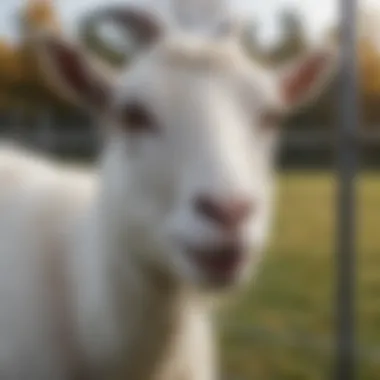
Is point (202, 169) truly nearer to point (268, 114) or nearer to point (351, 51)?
point (268, 114)

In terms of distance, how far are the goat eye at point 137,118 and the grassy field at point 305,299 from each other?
0.22 m

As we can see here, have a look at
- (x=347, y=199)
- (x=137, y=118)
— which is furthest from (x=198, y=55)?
(x=347, y=199)

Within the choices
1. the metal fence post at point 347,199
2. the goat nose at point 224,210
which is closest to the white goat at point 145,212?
the goat nose at point 224,210

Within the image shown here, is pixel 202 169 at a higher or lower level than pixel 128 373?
higher

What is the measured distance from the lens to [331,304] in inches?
35.6

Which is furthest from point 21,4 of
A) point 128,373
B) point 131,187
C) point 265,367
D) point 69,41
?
point 265,367

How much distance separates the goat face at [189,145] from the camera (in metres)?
0.60

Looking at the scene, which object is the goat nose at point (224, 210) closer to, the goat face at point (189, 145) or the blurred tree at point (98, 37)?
the goat face at point (189, 145)

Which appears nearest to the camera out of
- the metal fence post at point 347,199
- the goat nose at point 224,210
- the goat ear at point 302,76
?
the goat nose at point 224,210

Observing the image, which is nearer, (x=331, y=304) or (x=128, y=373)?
(x=128, y=373)

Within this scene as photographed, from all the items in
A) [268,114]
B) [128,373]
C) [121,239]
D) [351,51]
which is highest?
[351,51]

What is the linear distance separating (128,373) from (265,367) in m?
0.24

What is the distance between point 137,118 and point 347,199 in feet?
1.00

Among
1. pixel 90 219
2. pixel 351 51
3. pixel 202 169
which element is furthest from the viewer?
pixel 351 51
